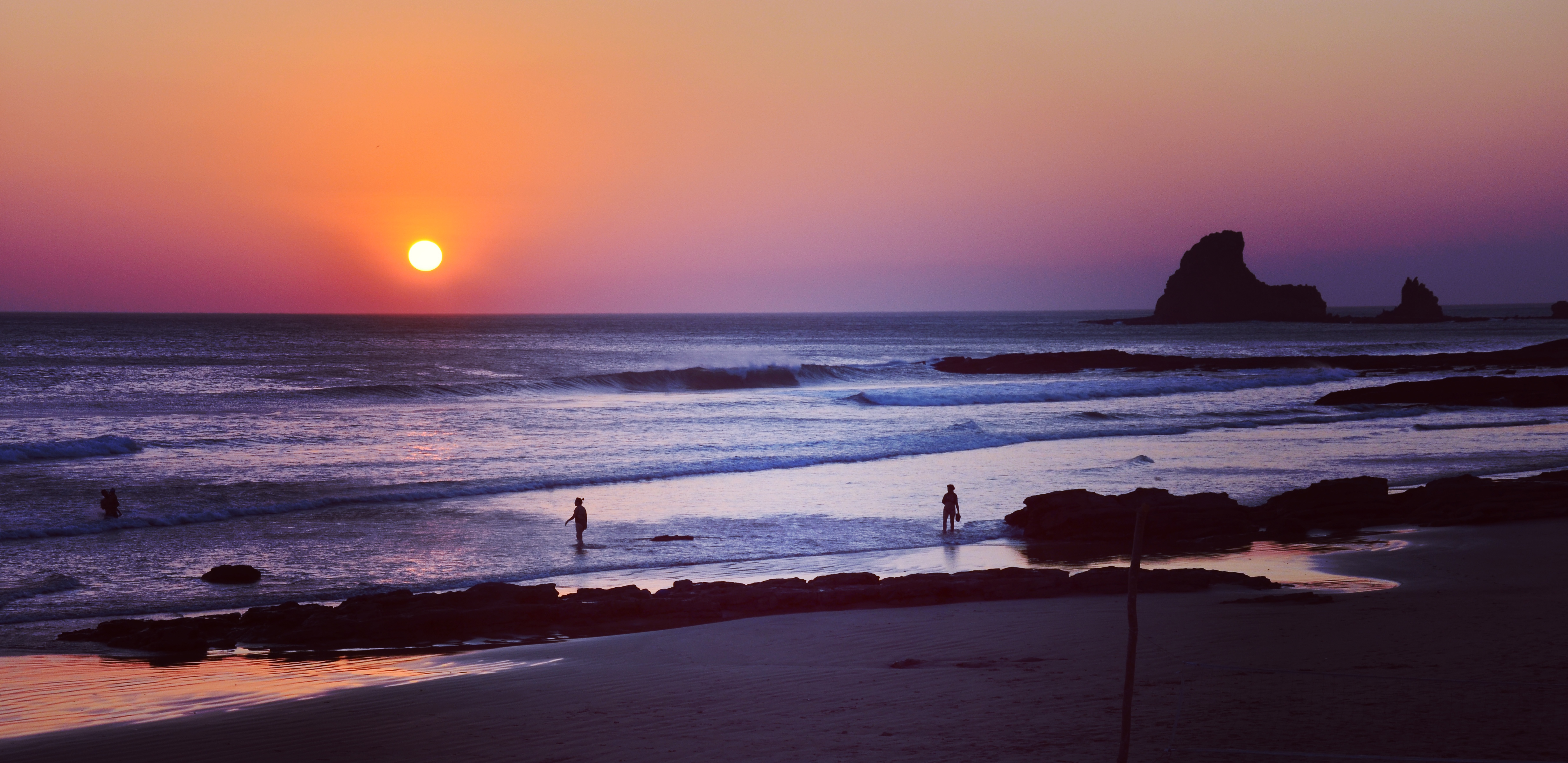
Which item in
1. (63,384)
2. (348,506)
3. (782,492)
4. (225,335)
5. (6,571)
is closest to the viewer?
(6,571)

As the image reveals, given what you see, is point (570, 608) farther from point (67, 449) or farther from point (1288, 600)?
point (67, 449)

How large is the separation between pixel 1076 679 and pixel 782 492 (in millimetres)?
13463

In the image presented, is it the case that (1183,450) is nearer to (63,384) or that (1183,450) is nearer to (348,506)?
(348,506)

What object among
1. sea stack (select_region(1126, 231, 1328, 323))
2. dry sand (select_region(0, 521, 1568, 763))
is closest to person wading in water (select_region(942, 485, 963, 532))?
dry sand (select_region(0, 521, 1568, 763))

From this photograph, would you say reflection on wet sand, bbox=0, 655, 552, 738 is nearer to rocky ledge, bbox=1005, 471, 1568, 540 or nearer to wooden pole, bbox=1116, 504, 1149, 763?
wooden pole, bbox=1116, 504, 1149, 763

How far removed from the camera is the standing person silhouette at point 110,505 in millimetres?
17984

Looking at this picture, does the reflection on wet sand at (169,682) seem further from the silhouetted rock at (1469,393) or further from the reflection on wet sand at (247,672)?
the silhouetted rock at (1469,393)

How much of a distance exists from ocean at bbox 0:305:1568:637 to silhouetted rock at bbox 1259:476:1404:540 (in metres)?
1.94

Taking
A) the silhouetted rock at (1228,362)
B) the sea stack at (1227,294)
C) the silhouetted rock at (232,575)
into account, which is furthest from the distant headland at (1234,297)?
the silhouetted rock at (232,575)

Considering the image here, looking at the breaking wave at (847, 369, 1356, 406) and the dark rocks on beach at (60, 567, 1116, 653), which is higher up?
the breaking wave at (847, 369, 1356, 406)

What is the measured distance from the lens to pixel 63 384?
50156 millimetres

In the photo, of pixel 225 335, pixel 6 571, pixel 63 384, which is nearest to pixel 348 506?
pixel 6 571

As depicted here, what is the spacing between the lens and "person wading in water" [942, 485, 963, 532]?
17.0m

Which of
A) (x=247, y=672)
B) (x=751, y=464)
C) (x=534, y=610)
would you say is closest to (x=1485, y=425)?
(x=751, y=464)
